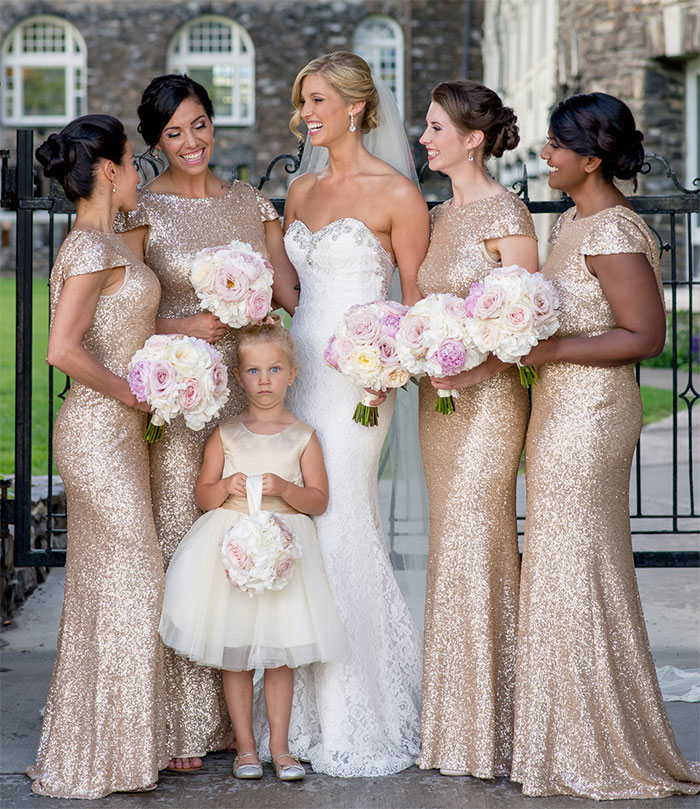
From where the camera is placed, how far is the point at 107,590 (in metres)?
4.21

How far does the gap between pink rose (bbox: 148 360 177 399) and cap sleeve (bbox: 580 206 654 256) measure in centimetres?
147

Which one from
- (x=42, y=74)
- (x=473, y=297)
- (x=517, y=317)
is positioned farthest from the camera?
(x=42, y=74)

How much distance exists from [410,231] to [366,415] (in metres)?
0.72

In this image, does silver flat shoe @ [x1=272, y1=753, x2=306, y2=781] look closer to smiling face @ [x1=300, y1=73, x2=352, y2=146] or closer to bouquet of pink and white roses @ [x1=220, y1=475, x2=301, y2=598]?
bouquet of pink and white roses @ [x1=220, y1=475, x2=301, y2=598]

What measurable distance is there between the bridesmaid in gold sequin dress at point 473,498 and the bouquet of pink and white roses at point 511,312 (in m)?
0.33

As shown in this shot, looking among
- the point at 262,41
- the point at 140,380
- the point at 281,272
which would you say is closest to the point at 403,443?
the point at 281,272

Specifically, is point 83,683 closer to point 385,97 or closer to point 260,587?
point 260,587

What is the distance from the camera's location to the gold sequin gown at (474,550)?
14.2ft

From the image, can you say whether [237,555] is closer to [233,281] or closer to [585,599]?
[233,281]

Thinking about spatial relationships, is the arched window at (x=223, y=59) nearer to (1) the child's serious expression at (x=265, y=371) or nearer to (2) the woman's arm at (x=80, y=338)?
(1) the child's serious expression at (x=265, y=371)

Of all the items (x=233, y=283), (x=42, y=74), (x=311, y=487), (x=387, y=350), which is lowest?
(x=311, y=487)

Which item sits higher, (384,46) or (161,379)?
(384,46)

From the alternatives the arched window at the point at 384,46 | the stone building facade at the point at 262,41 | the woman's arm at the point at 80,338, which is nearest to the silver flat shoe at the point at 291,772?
the woman's arm at the point at 80,338

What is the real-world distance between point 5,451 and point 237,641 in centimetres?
674
